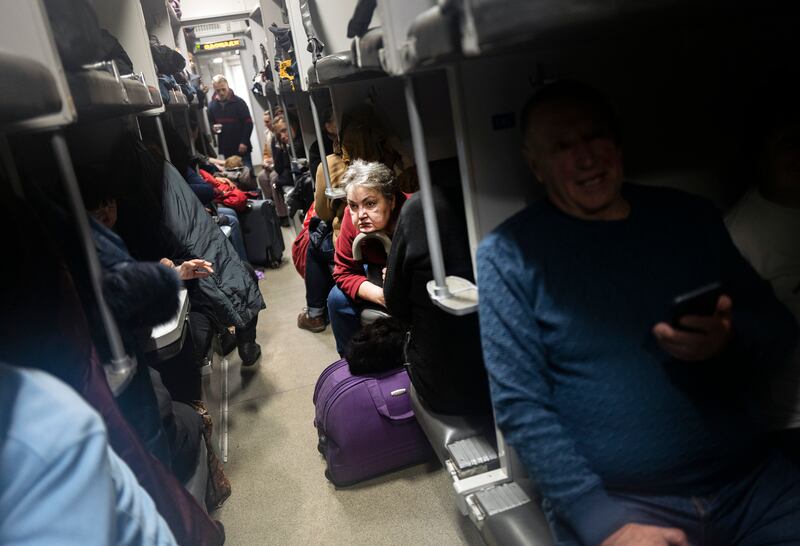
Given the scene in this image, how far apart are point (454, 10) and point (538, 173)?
0.45 m

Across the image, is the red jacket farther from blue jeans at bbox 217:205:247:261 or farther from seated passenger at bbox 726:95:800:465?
blue jeans at bbox 217:205:247:261

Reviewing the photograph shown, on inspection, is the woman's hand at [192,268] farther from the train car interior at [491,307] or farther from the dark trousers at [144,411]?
the dark trousers at [144,411]

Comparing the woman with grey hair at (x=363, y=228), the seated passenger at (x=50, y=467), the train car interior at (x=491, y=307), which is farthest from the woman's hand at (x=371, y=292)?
the seated passenger at (x=50, y=467)

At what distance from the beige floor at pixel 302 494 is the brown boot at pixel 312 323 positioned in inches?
25.2

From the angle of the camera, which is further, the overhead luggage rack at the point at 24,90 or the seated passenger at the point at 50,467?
the overhead luggage rack at the point at 24,90

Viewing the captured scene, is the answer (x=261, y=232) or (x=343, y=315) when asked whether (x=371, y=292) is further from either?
(x=261, y=232)

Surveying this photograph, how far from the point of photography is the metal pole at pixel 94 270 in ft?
3.74

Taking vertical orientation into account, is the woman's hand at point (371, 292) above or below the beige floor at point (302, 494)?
above

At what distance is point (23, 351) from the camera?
918mm

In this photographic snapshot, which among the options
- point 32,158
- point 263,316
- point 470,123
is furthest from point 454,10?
point 263,316

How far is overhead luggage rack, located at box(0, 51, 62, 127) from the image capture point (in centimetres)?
84

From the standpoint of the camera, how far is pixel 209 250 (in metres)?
2.76

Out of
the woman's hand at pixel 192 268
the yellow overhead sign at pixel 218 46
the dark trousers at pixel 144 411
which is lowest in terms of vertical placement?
the dark trousers at pixel 144 411

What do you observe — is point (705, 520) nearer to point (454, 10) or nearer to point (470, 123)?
point (470, 123)
